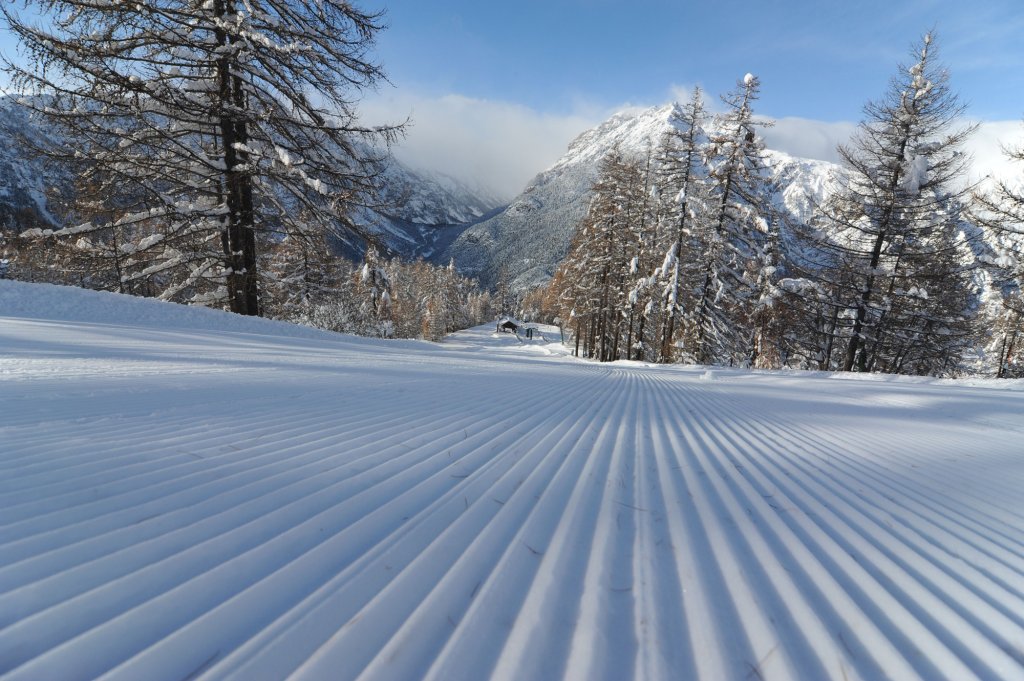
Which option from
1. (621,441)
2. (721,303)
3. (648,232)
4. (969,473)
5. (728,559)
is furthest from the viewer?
(648,232)

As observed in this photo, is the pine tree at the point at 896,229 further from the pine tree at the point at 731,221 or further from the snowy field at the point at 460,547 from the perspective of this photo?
the snowy field at the point at 460,547

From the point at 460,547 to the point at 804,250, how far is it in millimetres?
19416

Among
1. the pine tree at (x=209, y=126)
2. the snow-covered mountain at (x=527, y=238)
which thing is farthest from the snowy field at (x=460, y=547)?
the snow-covered mountain at (x=527, y=238)

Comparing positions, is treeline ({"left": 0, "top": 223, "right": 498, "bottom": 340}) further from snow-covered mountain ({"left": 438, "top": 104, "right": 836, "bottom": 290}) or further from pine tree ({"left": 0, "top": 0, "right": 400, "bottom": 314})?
snow-covered mountain ({"left": 438, "top": 104, "right": 836, "bottom": 290})

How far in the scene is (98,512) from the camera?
1.35m

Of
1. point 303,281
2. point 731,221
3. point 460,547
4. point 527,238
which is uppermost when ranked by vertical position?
point 527,238

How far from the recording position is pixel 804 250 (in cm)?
1620

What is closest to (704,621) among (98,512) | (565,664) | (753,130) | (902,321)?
(565,664)

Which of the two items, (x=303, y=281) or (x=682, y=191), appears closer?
(x=303, y=281)

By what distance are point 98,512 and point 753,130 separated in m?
21.1

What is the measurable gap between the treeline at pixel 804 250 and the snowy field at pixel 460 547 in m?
15.3

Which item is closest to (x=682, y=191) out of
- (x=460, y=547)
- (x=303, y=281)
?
(x=303, y=281)

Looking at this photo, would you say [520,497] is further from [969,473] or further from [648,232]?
[648,232]

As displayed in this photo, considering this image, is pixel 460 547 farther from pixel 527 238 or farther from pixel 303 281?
pixel 527 238
